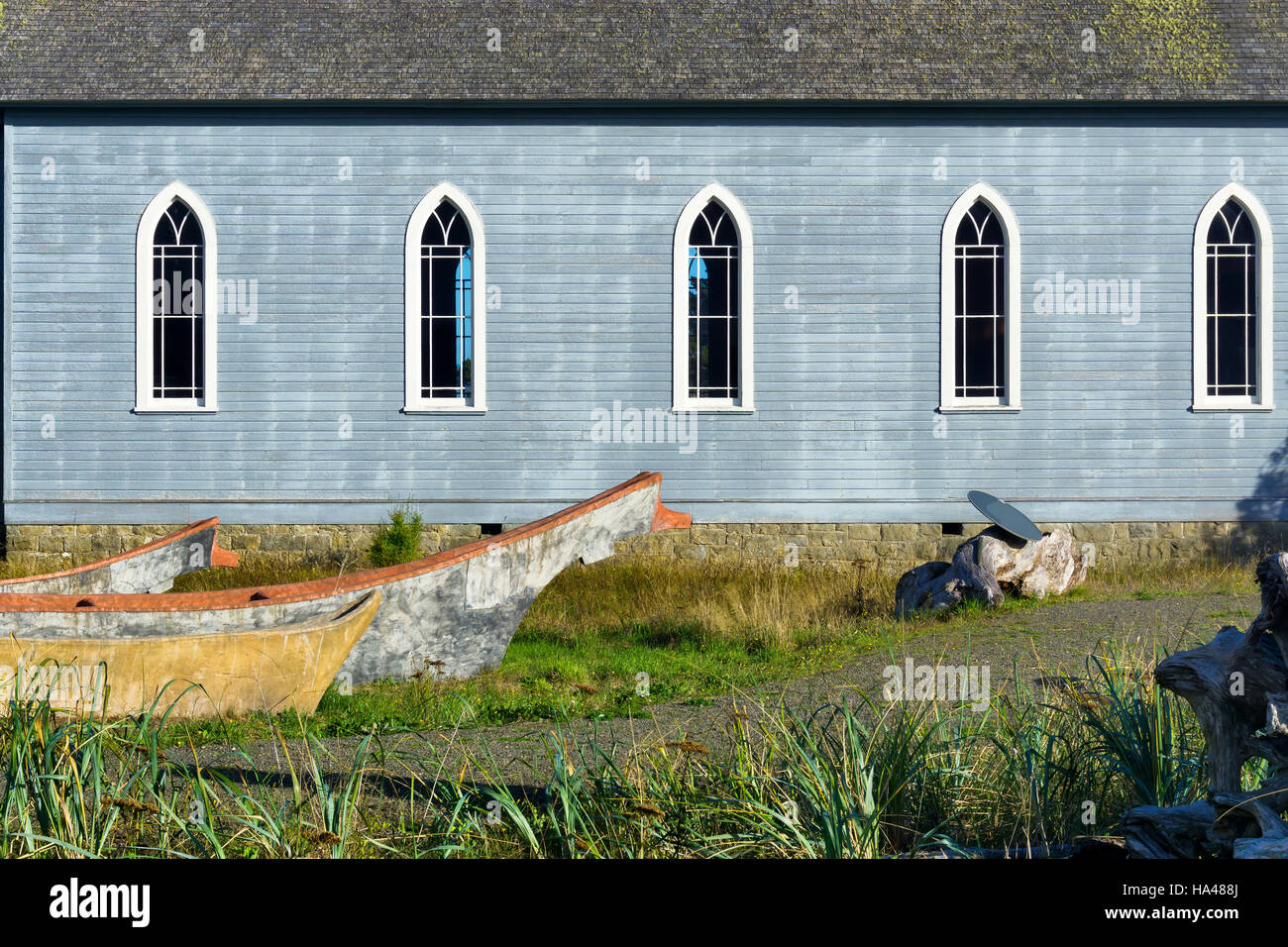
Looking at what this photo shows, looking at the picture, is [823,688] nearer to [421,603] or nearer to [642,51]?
[421,603]

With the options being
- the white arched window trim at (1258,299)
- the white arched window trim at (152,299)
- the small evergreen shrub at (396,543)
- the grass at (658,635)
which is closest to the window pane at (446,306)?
the small evergreen shrub at (396,543)

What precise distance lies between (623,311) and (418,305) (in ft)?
9.57

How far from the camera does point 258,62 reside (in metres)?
15.5

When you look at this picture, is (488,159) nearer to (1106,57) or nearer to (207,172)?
(207,172)

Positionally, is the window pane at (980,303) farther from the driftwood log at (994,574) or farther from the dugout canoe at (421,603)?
the dugout canoe at (421,603)

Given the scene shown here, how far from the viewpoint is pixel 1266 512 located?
15203 mm

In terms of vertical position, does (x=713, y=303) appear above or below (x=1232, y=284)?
below

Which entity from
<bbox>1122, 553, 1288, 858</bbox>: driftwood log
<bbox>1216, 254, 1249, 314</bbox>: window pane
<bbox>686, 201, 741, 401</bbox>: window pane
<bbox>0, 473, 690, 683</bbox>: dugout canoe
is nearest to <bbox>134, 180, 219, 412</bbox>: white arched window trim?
<bbox>686, 201, 741, 401</bbox>: window pane

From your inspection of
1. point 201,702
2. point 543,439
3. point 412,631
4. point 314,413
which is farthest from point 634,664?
point 314,413

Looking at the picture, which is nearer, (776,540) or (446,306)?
(776,540)

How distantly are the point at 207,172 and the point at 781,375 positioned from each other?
8662mm

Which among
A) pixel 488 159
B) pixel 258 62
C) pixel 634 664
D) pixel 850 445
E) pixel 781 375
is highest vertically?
pixel 258 62

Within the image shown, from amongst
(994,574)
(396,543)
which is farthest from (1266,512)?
(396,543)

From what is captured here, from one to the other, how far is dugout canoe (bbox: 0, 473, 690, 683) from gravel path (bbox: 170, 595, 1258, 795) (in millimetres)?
1262
